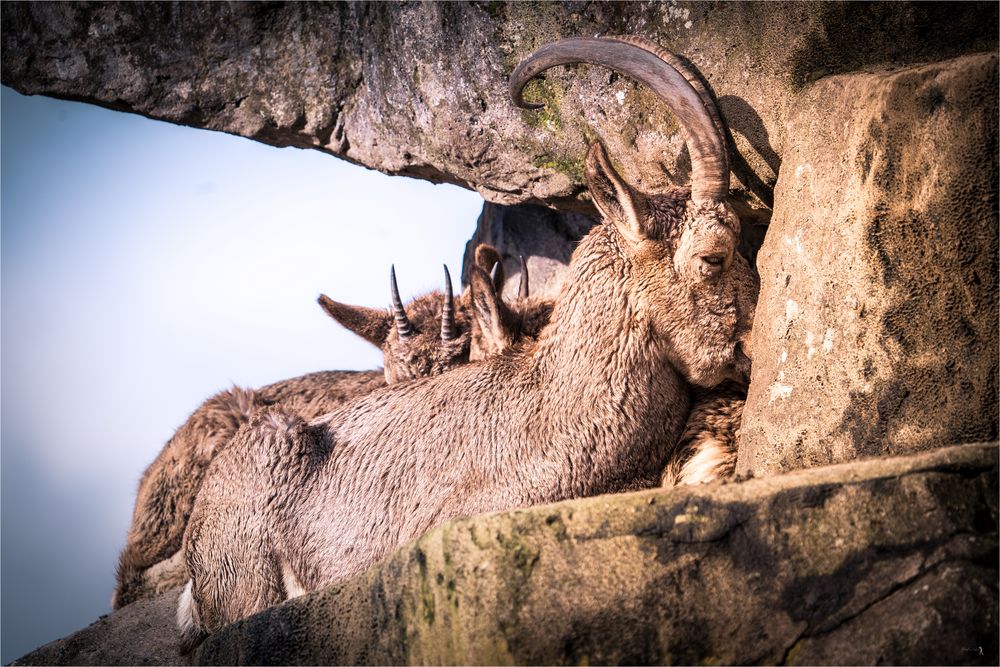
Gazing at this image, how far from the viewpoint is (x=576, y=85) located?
18.7 ft

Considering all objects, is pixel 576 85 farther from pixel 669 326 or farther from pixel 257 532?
pixel 257 532

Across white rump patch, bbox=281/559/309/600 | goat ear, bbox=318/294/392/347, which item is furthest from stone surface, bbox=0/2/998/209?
white rump patch, bbox=281/559/309/600

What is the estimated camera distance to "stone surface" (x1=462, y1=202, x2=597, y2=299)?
8.18m

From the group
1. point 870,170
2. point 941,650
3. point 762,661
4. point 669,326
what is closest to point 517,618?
point 762,661

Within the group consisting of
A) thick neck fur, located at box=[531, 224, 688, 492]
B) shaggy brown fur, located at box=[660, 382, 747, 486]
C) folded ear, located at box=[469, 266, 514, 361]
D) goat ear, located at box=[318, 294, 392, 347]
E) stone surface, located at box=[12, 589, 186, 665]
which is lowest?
stone surface, located at box=[12, 589, 186, 665]

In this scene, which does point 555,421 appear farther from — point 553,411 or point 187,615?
point 187,615

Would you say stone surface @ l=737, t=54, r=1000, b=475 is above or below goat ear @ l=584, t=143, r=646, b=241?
below

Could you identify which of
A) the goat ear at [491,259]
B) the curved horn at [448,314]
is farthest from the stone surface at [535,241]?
the curved horn at [448,314]

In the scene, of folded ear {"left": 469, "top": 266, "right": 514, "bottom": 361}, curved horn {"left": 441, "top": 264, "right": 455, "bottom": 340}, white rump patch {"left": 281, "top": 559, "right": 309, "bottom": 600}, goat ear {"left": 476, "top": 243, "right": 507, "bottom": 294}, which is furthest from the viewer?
goat ear {"left": 476, "top": 243, "right": 507, "bottom": 294}

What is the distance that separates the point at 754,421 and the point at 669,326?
63 centimetres

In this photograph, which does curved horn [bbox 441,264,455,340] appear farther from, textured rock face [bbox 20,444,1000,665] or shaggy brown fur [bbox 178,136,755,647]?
textured rock face [bbox 20,444,1000,665]

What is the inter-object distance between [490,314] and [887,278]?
2.41 metres

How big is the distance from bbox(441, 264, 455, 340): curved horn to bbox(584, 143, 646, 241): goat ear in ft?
5.59

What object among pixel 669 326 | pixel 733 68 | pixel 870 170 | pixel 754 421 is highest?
pixel 733 68
